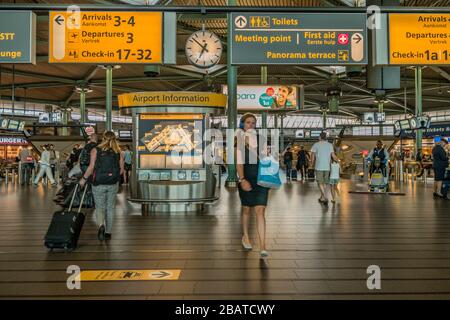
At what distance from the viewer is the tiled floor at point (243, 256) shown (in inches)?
149

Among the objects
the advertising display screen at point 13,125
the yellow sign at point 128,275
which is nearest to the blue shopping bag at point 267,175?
the yellow sign at point 128,275

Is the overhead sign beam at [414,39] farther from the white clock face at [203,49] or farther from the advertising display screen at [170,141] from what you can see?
the advertising display screen at [170,141]

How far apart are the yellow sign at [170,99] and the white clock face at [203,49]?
685 mm

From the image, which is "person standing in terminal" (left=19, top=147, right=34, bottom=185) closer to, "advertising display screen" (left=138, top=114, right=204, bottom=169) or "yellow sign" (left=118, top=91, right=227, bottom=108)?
"yellow sign" (left=118, top=91, right=227, bottom=108)

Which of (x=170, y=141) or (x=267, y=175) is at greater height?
(x=170, y=141)

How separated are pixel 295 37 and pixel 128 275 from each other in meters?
5.08

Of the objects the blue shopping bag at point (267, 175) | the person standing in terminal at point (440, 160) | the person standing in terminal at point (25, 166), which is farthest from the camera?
the person standing in terminal at point (25, 166)

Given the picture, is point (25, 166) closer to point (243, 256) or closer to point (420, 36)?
point (243, 256)

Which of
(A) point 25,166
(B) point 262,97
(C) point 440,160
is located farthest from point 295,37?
(A) point 25,166

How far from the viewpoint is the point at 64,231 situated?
17.6 feet

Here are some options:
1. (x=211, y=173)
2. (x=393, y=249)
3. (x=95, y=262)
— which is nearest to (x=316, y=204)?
(x=211, y=173)

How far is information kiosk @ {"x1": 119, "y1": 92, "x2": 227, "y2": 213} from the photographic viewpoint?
365 inches

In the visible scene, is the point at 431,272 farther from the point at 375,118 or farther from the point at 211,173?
the point at 375,118

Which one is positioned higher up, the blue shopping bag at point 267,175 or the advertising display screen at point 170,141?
the advertising display screen at point 170,141
